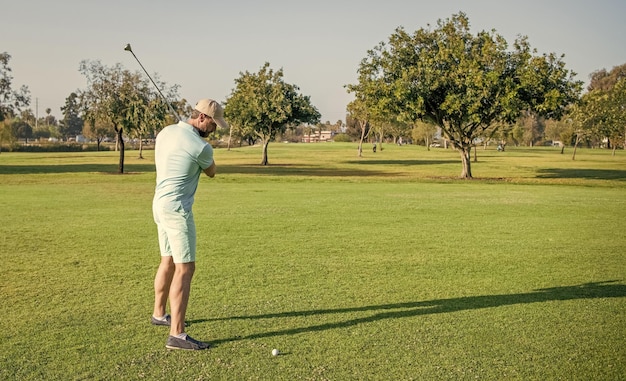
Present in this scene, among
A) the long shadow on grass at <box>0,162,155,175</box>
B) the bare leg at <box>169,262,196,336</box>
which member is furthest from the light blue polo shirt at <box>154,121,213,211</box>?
the long shadow on grass at <box>0,162,155,175</box>

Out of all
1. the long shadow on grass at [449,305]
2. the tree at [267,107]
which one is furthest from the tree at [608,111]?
the long shadow on grass at [449,305]

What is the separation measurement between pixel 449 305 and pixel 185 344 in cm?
402

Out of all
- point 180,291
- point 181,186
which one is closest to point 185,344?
point 180,291

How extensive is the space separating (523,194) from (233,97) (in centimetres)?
4425

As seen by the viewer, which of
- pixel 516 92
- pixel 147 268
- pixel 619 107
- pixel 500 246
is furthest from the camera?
pixel 619 107

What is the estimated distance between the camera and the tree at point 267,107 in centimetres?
6581

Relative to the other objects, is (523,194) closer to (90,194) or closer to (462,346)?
(90,194)

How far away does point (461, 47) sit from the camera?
4509 cm

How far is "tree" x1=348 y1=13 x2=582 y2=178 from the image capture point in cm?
4281

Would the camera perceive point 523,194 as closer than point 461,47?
Yes

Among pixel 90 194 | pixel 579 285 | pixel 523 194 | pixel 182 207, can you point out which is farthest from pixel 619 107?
pixel 182 207

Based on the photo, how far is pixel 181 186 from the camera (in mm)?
7289

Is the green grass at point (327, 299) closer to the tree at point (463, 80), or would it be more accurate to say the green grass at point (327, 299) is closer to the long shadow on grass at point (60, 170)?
the tree at point (463, 80)

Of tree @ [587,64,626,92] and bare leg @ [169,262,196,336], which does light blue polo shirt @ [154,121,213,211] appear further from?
tree @ [587,64,626,92]
